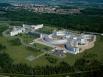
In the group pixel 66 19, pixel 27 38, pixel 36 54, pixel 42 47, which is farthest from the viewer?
pixel 66 19

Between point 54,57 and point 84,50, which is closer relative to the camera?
point 54,57

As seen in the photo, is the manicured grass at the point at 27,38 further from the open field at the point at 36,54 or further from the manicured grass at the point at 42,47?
the open field at the point at 36,54

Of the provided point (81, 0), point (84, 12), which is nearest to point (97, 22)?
point (84, 12)

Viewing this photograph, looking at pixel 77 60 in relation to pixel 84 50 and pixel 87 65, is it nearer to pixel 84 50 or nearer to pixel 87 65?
pixel 87 65

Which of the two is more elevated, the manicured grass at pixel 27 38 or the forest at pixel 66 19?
the forest at pixel 66 19

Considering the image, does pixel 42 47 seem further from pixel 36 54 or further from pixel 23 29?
pixel 23 29

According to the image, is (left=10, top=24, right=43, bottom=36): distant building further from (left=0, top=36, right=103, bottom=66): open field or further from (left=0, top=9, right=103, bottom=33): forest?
(left=0, top=36, right=103, bottom=66): open field

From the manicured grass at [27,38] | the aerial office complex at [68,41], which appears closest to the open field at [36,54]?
the aerial office complex at [68,41]

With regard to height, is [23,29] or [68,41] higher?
[68,41]

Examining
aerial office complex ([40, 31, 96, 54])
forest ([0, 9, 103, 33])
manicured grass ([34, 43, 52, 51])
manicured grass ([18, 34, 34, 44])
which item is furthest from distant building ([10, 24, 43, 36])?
manicured grass ([34, 43, 52, 51])

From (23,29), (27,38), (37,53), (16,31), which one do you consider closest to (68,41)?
(37,53)

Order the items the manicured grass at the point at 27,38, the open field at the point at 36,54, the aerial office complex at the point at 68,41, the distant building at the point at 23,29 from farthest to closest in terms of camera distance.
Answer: the distant building at the point at 23,29
the manicured grass at the point at 27,38
the aerial office complex at the point at 68,41
the open field at the point at 36,54
